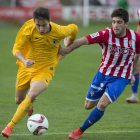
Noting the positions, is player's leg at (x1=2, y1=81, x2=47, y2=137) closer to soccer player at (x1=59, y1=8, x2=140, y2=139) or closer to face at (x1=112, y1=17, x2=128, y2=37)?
soccer player at (x1=59, y1=8, x2=140, y2=139)

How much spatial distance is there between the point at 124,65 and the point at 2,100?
342cm

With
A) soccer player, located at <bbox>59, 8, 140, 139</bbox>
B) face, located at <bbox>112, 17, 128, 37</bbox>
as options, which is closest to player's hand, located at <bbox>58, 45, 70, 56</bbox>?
soccer player, located at <bbox>59, 8, 140, 139</bbox>

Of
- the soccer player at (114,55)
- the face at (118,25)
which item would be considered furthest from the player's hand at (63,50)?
the face at (118,25)

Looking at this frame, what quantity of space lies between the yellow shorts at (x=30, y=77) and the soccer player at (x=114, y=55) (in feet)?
1.50

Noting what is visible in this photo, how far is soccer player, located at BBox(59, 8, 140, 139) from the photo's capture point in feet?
17.3

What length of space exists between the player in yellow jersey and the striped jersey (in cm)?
58

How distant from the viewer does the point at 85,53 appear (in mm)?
15930

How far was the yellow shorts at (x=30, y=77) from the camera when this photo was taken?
5.42 meters

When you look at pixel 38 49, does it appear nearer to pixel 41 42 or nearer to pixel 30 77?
pixel 41 42

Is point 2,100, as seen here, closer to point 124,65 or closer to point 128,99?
point 128,99

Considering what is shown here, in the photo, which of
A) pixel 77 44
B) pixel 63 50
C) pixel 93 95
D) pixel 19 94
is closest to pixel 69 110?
pixel 19 94

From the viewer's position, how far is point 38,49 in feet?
18.4

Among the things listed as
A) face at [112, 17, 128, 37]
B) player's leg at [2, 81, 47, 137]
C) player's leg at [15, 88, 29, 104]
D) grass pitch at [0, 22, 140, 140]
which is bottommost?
grass pitch at [0, 22, 140, 140]

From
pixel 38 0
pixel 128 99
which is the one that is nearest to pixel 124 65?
pixel 128 99
